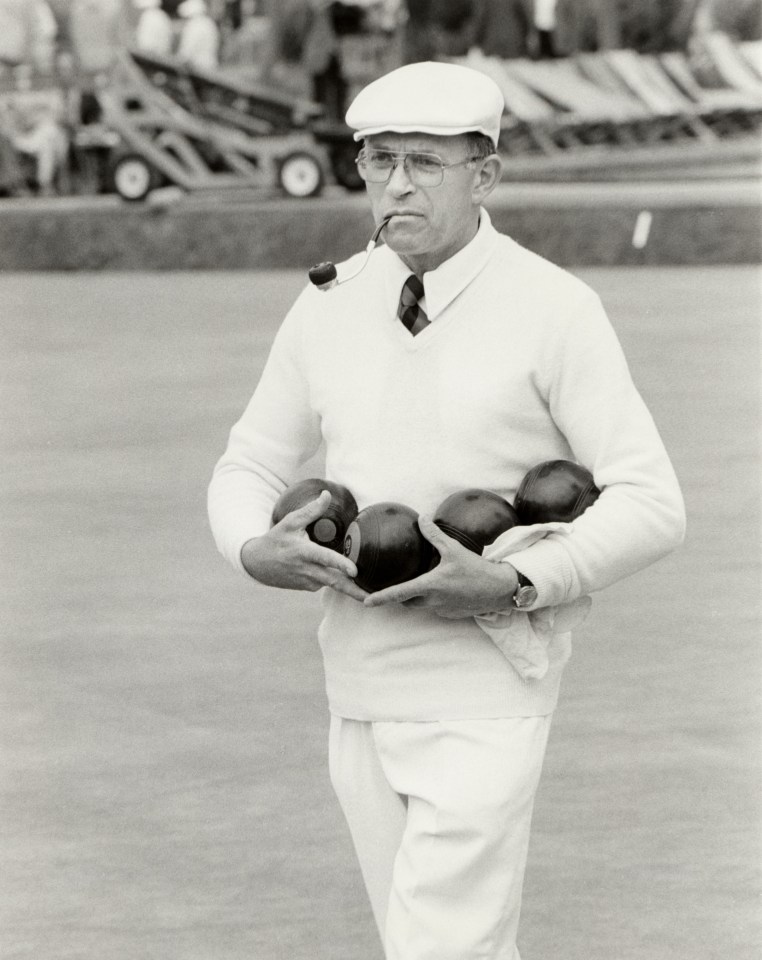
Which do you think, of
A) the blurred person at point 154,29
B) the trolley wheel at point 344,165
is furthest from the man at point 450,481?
the blurred person at point 154,29

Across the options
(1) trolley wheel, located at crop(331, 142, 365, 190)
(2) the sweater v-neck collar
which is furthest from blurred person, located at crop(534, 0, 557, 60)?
(2) the sweater v-neck collar

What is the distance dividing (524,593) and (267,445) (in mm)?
532

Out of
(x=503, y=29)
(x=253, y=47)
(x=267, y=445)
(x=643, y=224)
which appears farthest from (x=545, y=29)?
(x=267, y=445)

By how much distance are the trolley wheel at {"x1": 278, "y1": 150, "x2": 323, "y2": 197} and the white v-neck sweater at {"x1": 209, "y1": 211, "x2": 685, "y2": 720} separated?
1824 cm

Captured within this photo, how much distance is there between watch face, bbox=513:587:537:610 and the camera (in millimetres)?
2664

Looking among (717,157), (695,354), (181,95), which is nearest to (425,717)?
(695,354)

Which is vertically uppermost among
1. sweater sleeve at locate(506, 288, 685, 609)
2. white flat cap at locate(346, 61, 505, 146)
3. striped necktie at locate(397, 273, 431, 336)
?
white flat cap at locate(346, 61, 505, 146)

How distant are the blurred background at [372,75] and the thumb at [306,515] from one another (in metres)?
18.8

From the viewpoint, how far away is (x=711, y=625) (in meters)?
6.10

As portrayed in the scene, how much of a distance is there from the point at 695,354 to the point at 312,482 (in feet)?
30.3

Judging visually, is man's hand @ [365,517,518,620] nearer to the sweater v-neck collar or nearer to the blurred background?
the sweater v-neck collar

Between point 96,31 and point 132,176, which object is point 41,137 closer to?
point 96,31

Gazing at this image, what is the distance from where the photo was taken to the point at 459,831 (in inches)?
107

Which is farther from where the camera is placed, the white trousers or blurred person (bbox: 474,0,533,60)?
blurred person (bbox: 474,0,533,60)
